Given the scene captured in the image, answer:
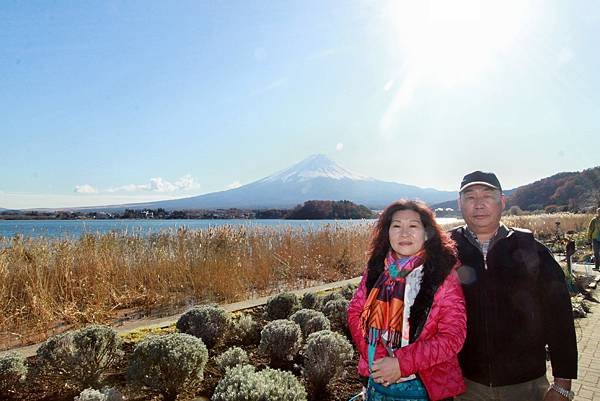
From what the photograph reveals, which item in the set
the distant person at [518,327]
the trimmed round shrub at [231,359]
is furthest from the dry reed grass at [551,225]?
the distant person at [518,327]

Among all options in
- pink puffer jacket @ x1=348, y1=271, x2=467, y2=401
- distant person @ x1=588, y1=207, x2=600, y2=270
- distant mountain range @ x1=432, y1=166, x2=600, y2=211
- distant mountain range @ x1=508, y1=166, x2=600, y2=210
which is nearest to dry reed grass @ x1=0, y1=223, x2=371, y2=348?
pink puffer jacket @ x1=348, y1=271, x2=467, y2=401

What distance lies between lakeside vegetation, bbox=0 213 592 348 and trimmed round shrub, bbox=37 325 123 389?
1949mm

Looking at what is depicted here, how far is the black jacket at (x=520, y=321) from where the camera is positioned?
1.86m

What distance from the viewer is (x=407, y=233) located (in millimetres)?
1937

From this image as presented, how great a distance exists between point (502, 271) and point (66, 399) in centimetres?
299

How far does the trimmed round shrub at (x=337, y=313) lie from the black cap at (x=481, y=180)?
8.68ft

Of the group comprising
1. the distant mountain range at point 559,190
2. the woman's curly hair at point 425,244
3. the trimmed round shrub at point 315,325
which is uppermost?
the distant mountain range at point 559,190

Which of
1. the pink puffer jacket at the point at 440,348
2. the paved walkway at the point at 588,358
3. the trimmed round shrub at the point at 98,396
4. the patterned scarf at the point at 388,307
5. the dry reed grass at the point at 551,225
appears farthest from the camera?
the dry reed grass at the point at 551,225

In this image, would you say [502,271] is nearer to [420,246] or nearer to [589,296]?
[420,246]

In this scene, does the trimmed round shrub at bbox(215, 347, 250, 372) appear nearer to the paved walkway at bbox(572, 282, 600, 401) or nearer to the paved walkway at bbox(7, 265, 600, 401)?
the paved walkway at bbox(7, 265, 600, 401)

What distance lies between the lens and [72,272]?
5.89 metres

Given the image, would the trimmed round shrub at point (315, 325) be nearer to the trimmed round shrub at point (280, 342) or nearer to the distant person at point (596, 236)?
the trimmed round shrub at point (280, 342)

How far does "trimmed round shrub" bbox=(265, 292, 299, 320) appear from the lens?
15.1 ft

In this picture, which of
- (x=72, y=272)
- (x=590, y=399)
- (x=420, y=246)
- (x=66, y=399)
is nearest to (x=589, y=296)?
(x=590, y=399)
